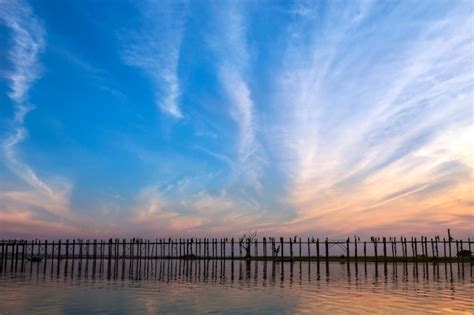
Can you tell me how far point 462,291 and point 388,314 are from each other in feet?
49.2

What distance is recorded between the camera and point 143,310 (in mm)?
25719

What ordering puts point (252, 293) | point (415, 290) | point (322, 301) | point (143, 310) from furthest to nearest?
point (415, 290) → point (252, 293) → point (322, 301) → point (143, 310)

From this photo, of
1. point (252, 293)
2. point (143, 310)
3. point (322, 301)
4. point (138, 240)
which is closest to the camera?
point (143, 310)

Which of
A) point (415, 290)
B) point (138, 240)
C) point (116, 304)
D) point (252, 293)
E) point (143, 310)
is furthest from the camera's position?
point (138, 240)

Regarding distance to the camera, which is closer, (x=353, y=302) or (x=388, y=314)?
(x=388, y=314)

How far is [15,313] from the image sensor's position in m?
24.2

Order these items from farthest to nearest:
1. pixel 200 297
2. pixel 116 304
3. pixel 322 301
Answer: pixel 200 297 → pixel 322 301 → pixel 116 304

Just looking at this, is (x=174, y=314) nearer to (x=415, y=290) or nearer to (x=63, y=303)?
(x=63, y=303)

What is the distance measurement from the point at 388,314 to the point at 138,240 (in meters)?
88.9

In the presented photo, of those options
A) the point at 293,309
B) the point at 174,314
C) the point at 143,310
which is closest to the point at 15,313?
the point at 143,310

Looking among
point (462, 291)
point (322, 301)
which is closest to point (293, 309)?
point (322, 301)

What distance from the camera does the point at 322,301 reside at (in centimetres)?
2980

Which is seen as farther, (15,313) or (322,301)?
(322,301)

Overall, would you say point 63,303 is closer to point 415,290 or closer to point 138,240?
point 415,290
